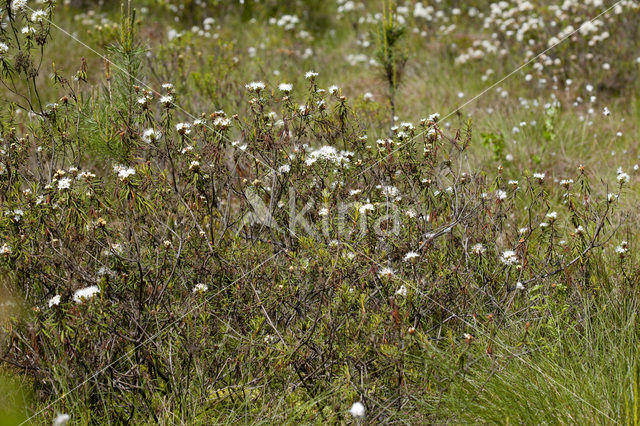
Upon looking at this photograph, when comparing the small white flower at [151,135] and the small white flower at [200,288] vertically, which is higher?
the small white flower at [151,135]

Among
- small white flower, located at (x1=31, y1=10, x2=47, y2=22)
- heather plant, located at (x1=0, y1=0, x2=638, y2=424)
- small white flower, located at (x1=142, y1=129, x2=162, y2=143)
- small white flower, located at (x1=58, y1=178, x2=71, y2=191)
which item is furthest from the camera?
small white flower, located at (x1=31, y1=10, x2=47, y2=22)

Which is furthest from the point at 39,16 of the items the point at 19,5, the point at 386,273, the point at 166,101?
the point at 386,273

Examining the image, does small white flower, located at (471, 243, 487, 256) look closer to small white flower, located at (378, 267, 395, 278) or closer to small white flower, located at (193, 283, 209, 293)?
small white flower, located at (378, 267, 395, 278)

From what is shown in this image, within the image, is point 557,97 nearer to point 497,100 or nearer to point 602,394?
point 497,100

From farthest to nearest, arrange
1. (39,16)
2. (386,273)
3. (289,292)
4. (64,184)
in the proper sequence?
(39,16) < (289,292) < (64,184) < (386,273)

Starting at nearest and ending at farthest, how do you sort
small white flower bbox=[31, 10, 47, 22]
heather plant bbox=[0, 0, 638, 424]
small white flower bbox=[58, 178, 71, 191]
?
heather plant bbox=[0, 0, 638, 424], small white flower bbox=[58, 178, 71, 191], small white flower bbox=[31, 10, 47, 22]

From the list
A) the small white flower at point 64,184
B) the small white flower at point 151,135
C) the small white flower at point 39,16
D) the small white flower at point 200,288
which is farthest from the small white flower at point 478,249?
the small white flower at point 39,16

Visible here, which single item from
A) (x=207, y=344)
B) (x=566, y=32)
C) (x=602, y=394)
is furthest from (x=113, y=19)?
(x=602, y=394)

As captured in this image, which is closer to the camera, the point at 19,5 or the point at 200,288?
the point at 200,288

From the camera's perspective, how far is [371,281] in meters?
2.47

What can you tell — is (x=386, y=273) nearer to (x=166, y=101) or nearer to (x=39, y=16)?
(x=166, y=101)

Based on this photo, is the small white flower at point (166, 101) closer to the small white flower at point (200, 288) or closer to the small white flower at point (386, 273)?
the small white flower at point (200, 288)

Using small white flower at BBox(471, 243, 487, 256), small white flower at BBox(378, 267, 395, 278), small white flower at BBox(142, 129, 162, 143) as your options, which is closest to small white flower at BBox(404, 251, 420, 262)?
small white flower at BBox(378, 267, 395, 278)

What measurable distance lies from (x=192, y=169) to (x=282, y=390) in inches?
39.0
